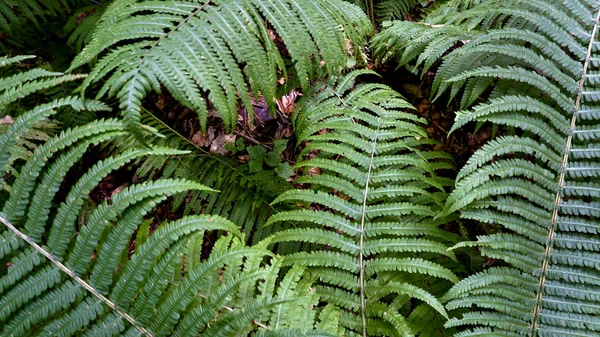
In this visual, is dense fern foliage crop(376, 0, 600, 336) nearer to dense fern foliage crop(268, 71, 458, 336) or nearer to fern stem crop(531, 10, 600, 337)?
fern stem crop(531, 10, 600, 337)

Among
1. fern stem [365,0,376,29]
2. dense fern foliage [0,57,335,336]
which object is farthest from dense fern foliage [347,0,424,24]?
dense fern foliage [0,57,335,336]

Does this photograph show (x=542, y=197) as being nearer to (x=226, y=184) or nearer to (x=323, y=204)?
(x=323, y=204)

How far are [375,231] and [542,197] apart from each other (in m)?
0.77

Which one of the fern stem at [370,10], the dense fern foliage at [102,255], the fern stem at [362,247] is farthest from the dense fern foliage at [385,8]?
the dense fern foliage at [102,255]

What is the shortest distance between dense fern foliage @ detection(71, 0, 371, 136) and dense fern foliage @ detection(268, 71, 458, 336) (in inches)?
15.9

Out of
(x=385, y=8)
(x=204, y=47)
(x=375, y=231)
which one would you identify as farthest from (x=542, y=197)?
(x=385, y=8)

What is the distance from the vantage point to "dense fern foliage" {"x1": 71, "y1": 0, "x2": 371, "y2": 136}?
184 cm

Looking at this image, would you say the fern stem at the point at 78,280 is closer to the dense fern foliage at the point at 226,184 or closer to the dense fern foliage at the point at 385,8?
the dense fern foliage at the point at 226,184

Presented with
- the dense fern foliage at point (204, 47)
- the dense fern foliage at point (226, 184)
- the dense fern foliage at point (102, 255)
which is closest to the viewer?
the dense fern foliage at point (102, 255)

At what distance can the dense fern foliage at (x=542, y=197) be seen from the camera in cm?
186

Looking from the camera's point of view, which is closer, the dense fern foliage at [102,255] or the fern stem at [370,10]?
the dense fern foliage at [102,255]

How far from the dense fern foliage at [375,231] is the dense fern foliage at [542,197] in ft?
0.62

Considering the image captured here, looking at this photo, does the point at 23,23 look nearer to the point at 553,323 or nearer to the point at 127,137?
the point at 127,137

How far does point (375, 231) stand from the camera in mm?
2031
